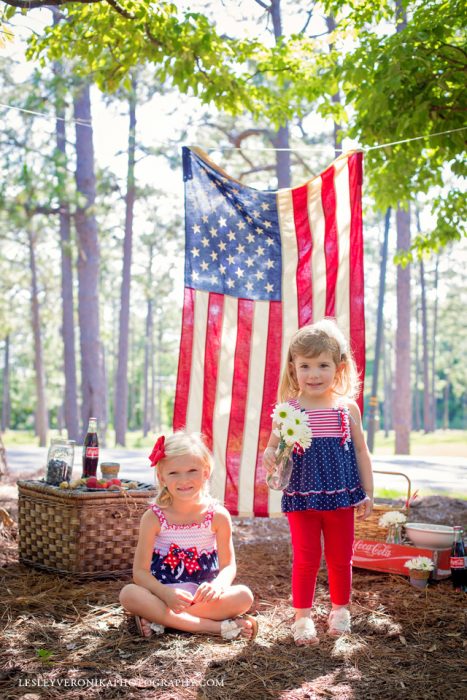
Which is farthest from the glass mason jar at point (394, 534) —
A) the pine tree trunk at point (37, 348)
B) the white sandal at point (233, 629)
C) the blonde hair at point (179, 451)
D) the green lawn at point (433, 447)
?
the pine tree trunk at point (37, 348)

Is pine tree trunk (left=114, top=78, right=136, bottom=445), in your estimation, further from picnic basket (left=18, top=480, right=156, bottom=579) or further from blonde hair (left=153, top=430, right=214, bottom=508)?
blonde hair (left=153, top=430, right=214, bottom=508)

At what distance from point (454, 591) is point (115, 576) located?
5.89 feet

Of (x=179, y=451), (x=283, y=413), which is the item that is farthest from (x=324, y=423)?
(x=179, y=451)

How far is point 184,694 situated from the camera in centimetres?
224

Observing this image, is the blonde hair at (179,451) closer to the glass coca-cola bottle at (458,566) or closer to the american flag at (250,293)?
the american flag at (250,293)

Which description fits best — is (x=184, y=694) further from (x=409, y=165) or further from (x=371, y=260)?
(x=371, y=260)

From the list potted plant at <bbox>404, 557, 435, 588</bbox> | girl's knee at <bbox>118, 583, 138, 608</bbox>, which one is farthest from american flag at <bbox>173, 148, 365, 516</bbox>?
girl's knee at <bbox>118, 583, 138, 608</bbox>

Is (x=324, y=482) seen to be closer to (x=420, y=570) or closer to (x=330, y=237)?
(x=420, y=570)

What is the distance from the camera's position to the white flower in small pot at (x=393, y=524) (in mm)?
4012

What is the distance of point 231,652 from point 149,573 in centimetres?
49

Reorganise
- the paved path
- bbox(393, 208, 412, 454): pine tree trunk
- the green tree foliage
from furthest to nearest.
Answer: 1. bbox(393, 208, 412, 454): pine tree trunk
2. the paved path
3. the green tree foliage

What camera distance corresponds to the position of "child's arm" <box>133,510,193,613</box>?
2816 millimetres

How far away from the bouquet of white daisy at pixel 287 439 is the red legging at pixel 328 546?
0.58 ft

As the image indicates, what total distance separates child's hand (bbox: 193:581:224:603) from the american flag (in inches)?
52.3
